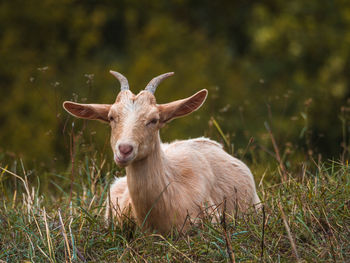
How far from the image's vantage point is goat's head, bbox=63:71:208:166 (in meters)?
5.12

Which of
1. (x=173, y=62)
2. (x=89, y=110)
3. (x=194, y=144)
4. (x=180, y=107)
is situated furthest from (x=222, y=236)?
(x=173, y=62)

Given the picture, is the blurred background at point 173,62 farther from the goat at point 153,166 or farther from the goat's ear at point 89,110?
the goat's ear at point 89,110

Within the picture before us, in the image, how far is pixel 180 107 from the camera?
570 cm

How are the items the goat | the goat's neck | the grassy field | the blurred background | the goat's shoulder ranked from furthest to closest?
the blurred background, the goat's shoulder, the goat's neck, the goat, the grassy field

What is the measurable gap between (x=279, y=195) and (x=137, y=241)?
119 centimetres

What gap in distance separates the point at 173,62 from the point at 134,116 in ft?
54.6

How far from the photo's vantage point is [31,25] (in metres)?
24.2

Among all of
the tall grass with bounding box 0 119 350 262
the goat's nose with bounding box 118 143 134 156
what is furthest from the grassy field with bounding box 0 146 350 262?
the goat's nose with bounding box 118 143 134 156

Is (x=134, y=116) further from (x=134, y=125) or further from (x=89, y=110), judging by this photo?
(x=89, y=110)

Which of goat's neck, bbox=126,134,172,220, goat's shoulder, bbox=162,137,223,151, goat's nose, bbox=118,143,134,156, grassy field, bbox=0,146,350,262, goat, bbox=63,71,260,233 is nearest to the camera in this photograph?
grassy field, bbox=0,146,350,262

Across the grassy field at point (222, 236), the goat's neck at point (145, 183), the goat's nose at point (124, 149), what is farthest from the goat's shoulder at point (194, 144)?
the goat's nose at point (124, 149)

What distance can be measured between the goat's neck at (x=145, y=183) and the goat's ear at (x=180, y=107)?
0.72ft

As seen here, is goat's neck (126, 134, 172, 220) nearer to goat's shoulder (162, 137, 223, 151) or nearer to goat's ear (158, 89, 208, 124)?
goat's ear (158, 89, 208, 124)

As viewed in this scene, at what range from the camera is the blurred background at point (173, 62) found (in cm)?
1777
